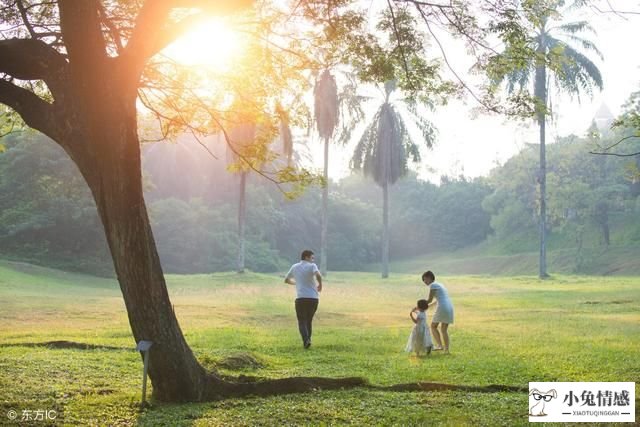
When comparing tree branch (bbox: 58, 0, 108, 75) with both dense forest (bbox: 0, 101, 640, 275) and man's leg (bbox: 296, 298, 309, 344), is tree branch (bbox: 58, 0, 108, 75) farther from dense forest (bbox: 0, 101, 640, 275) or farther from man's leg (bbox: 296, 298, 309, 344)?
dense forest (bbox: 0, 101, 640, 275)

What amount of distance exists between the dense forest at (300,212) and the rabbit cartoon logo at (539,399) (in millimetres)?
23633

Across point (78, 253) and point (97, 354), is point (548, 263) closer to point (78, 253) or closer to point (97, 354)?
point (78, 253)

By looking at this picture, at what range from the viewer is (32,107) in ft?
26.4

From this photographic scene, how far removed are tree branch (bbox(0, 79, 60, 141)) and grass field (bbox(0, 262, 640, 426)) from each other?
2.87 meters

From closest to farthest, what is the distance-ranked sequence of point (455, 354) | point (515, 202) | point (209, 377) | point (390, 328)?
point (209, 377) → point (455, 354) → point (390, 328) → point (515, 202)

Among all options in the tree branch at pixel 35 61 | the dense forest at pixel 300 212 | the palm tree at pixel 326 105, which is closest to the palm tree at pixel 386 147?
the palm tree at pixel 326 105

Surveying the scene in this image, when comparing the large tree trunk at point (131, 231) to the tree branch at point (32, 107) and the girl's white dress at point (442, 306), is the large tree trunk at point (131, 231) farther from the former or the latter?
the girl's white dress at point (442, 306)

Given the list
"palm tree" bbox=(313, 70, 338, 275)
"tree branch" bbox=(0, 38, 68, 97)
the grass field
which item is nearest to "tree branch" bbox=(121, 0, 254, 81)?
"tree branch" bbox=(0, 38, 68, 97)

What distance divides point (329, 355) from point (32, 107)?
253 inches

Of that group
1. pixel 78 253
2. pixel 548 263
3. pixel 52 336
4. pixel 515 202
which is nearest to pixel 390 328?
pixel 52 336

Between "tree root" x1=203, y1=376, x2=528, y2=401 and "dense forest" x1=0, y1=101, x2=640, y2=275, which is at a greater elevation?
"dense forest" x1=0, y1=101, x2=640, y2=275

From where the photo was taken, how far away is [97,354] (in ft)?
37.3

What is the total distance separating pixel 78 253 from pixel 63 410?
125 feet

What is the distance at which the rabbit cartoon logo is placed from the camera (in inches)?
275
